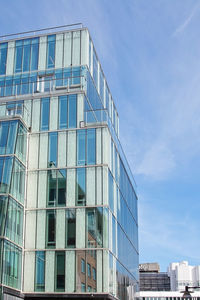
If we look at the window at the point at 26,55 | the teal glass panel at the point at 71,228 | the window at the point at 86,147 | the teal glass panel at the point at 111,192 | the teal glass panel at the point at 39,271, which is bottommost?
the teal glass panel at the point at 39,271

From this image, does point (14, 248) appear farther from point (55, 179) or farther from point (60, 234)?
point (55, 179)

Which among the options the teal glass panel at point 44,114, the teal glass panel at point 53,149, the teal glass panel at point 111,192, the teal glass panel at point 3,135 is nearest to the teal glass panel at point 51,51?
the teal glass panel at point 44,114

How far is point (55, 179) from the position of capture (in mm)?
40562

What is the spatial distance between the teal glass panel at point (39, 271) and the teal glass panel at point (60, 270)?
3.68 ft

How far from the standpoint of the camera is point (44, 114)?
142 feet

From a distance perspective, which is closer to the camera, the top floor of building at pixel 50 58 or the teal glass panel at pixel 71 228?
the teal glass panel at pixel 71 228

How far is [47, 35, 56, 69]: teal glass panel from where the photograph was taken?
49.9 m

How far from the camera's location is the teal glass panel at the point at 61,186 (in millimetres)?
39688

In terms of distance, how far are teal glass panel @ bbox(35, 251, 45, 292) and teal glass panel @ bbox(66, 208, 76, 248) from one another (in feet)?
7.50

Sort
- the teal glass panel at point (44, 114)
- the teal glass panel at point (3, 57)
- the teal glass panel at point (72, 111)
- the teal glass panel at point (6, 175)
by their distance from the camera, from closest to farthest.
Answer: the teal glass panel at point (6, 175)
the teal glass panel at point (72, 111)
the teal glass panel at point (44, 114)
the teal glass panel at point (3, 57)

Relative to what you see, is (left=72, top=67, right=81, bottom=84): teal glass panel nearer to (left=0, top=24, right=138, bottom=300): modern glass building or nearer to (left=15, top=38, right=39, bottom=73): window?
(left=0, top=24, right=138, bottom=300): modern glass building

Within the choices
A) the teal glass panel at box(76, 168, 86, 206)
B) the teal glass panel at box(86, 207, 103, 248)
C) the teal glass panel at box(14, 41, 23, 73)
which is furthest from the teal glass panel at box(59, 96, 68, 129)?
the teal glass panel at box(14, 41, 23, 73)

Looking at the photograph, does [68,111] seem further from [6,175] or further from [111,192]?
[6,175]

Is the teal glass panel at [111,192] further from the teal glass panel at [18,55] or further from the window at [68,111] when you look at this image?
the teal glass panel at [18,55]
